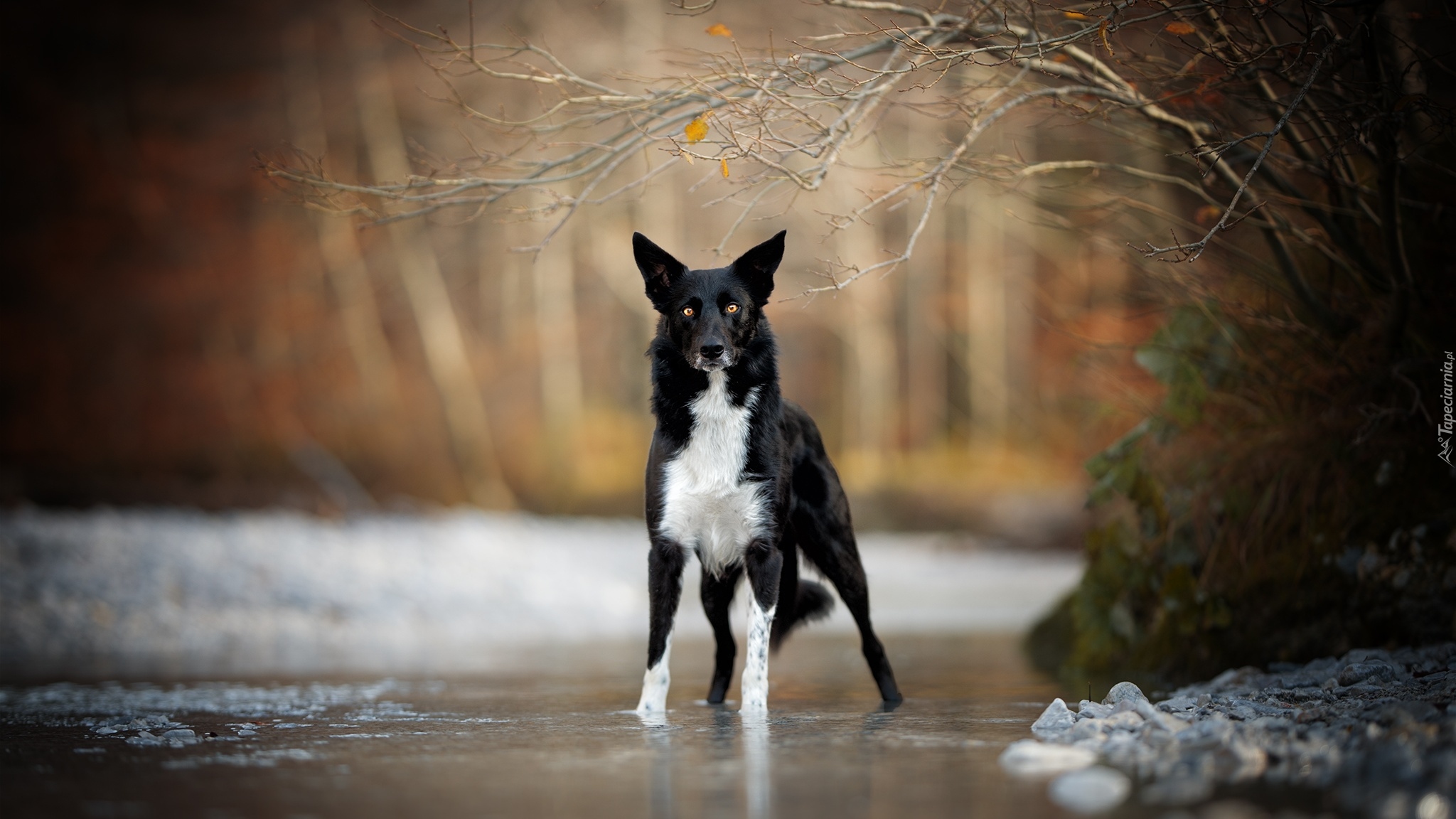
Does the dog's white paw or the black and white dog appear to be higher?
the black and white dog

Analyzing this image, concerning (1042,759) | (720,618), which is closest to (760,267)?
(720,618)

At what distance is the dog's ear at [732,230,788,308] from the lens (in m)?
4.59

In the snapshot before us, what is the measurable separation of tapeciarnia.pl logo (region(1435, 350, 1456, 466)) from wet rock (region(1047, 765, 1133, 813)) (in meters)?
3.16

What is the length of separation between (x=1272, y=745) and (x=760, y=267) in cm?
249

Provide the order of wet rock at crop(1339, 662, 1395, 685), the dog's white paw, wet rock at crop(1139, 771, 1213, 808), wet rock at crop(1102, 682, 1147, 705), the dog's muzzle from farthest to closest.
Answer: the dog's white paw → wet rock at crop(1339, 662, 1395, 685) → the dog's muzzle → wet rock at crop(1102, 682, 1147, 705) → wet rock at crop(1139, 771, 1213, 808)

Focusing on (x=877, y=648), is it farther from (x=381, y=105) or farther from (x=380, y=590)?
(x=381, y=105)

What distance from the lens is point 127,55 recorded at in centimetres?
2392

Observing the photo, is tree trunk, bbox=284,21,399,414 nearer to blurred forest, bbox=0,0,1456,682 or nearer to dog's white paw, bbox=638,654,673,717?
blurred forest, bbox=0,0,1456,682

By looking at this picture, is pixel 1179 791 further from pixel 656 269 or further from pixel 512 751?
pixel 656 269

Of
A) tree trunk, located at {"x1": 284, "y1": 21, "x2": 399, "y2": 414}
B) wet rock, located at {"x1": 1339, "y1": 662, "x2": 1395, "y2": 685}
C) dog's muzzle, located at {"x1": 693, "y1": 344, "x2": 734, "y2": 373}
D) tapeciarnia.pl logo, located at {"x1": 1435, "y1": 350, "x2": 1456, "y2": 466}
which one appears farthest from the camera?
tree trunk, located at {"x1": 284, "y1": 21, "x2": 399, "y2": 414}

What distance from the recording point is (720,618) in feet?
16.3

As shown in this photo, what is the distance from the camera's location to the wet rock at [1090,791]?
8.59 feet

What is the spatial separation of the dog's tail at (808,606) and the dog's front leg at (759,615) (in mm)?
713

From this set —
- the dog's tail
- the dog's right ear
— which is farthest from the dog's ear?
the dog's tail
